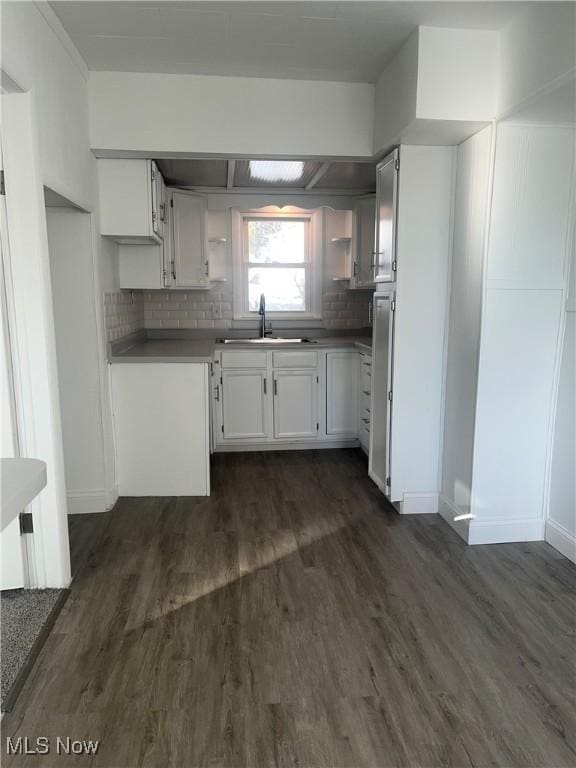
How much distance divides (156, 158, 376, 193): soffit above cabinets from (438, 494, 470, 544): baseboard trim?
225 centimetres

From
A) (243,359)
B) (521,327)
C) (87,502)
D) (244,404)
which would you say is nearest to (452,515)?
(521,327)

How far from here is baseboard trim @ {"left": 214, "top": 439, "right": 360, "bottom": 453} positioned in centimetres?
464

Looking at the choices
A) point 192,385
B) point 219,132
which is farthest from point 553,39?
point 192,385

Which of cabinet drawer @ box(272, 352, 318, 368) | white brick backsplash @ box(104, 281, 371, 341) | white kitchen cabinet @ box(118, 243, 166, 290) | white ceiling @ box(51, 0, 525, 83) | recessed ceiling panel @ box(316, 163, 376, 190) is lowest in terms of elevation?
cabinet drawer @ box(272, 352, 318, 368)

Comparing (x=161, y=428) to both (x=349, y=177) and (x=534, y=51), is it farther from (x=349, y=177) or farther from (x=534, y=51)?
(x=534, y=51)

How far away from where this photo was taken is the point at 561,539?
2.85 meters

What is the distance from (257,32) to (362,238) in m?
2.40

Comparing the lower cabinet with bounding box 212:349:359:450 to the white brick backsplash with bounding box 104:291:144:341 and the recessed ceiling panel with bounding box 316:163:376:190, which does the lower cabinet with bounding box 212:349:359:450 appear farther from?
the recessed ceiling panel with bounding box 316:163:376:190

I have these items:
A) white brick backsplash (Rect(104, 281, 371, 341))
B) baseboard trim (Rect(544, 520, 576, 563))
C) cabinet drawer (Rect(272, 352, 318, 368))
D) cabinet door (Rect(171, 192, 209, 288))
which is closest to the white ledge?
baseboard trim (Rect(544, 520, 576, 563))

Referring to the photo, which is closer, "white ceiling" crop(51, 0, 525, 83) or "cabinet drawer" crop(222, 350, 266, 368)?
"white ceiling" crop(51, 0, 525, 83)

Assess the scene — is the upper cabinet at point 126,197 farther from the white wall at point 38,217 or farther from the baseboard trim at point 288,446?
the baseboard trim at point 288,446

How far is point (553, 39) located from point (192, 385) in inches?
101

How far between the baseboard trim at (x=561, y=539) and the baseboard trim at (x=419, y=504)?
645mm

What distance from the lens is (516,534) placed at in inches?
118
